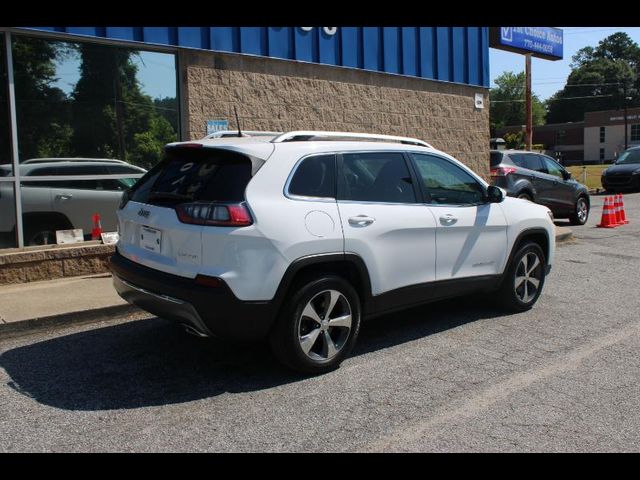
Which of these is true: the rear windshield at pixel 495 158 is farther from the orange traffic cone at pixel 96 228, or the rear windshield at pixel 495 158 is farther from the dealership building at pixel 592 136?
the dealership building at pixel 592 136

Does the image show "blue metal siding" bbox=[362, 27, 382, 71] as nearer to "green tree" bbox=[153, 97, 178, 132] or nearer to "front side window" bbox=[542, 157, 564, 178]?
"green tree" bbox=[153, 97, 178, 132]

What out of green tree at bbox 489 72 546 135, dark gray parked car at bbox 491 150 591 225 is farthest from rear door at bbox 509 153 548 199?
green tree at bbox 489 72 546 135

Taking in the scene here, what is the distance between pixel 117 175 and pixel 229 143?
413cm

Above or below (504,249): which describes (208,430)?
below

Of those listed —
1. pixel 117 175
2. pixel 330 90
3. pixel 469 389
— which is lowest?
pixel 469 389

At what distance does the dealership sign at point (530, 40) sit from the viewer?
16.3m

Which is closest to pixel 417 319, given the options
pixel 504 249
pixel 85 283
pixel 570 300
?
pixel 504 249

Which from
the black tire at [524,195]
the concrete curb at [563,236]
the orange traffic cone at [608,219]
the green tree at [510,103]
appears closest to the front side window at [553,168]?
the black tire at [524,195]

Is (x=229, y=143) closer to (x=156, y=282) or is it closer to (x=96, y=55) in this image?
(x=156, y=282)

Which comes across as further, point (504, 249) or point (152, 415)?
point (504, 249)

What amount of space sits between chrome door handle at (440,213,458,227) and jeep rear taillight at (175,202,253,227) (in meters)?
1.95

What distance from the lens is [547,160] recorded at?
1345 cm

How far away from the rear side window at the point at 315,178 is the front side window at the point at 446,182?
1.03 metres

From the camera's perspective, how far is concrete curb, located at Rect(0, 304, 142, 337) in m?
5.36
